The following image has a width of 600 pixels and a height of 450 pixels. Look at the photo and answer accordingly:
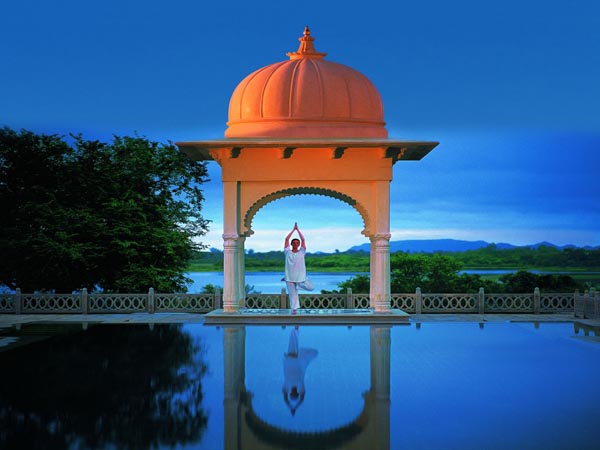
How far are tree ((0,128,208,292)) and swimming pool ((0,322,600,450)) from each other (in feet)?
30.4

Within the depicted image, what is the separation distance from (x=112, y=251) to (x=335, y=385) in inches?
637

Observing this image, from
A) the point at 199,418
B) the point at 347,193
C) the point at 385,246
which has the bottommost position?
the point at 199,418

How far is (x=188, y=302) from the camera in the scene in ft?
66.9

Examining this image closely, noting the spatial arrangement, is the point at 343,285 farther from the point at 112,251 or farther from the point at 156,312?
the point at 156,312

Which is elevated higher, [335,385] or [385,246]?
[385,246]

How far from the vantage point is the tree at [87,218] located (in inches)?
944

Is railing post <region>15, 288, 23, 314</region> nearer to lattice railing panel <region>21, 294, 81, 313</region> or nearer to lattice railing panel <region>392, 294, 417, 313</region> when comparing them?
lattice railing panel <region>21, 294, 81, 313</region>

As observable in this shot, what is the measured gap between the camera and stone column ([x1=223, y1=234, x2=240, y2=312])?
58.5 feet

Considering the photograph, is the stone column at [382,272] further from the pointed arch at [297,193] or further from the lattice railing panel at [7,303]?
Answer: the lattice railing panel at [7,303]

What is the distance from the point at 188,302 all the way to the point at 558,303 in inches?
367

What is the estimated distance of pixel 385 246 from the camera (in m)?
17.8

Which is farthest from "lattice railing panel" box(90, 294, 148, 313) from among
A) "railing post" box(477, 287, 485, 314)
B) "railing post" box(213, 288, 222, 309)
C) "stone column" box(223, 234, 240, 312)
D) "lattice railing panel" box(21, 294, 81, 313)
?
"railing post" box(477, 287, 485, 314)

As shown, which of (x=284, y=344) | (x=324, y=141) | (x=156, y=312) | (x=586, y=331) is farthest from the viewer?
(x=156, y=312)

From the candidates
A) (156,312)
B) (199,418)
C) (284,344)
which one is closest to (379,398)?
(199,418)
